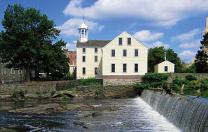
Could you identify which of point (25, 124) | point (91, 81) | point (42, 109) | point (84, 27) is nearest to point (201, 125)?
point (25, 124)

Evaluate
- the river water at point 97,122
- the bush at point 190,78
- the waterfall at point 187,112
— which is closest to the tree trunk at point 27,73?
the bush at point 190,78

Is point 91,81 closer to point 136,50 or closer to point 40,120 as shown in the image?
point 136,50

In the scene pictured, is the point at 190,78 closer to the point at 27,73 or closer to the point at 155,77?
the point at 155,77

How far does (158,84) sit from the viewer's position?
71438 mm

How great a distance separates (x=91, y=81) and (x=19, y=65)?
1378 centimetres

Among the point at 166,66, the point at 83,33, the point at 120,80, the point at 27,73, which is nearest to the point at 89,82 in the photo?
the point at 120,80

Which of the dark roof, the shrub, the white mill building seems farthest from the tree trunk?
the dark roof

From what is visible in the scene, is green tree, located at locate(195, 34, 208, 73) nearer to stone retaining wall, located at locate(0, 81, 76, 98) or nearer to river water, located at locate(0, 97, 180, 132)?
stone retaining wall, located at locate(0, 81, 76, 98)

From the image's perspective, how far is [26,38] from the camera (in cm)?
8156

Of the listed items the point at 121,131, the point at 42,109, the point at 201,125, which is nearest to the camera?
the point at 201,125

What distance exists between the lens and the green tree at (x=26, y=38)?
80812 millimetres

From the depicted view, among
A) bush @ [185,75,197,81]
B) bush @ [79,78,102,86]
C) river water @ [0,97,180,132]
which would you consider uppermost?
bush @ [185,75,197,81]

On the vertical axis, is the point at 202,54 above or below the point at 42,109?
above

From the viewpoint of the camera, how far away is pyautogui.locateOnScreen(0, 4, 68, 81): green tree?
8081 cm
